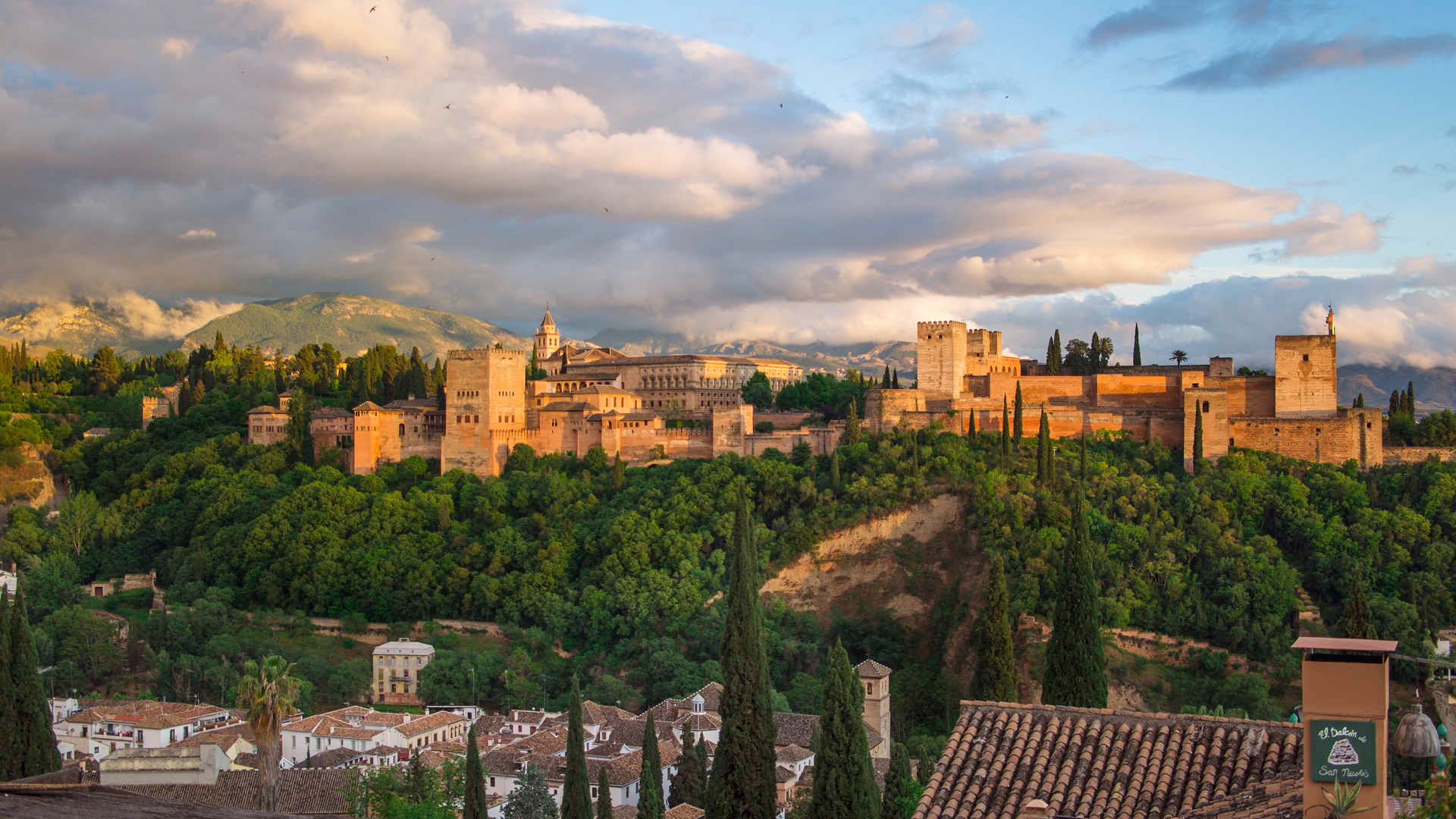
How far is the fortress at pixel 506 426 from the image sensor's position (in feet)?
179

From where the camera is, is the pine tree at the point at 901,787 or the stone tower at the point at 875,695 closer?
the pine tree at the point at 901,787

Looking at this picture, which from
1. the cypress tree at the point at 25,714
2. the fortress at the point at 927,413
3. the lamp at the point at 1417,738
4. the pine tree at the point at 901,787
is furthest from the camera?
the fortress at the point at 927,413

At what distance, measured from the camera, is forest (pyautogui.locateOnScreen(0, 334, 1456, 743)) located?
40625mm

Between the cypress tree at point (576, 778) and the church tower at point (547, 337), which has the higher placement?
the church tower at point (547, 337)

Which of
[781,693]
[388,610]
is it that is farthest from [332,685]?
[781,693]

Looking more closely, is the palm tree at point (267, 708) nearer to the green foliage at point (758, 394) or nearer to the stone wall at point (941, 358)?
the stone wall at point (941, 358)

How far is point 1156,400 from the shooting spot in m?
49.9

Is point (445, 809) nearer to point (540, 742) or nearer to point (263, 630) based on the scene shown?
point (540, 742)

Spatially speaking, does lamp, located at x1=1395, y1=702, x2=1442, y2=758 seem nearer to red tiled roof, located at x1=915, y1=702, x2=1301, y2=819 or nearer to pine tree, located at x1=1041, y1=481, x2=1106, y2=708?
red tiled roof, located at x1=915, y1=702, x2=1301, y2=819

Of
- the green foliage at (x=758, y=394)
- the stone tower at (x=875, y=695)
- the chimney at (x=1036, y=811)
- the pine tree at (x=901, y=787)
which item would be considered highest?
the green foliage at (x=758, y=394)

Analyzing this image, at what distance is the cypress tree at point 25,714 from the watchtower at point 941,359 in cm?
3543

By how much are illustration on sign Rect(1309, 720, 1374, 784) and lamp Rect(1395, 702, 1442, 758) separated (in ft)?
0.77

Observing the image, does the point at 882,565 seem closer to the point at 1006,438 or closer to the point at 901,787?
the point at 1006,438

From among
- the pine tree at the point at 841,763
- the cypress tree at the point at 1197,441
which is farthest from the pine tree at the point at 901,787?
the cypress tree at the point at 1197,441
